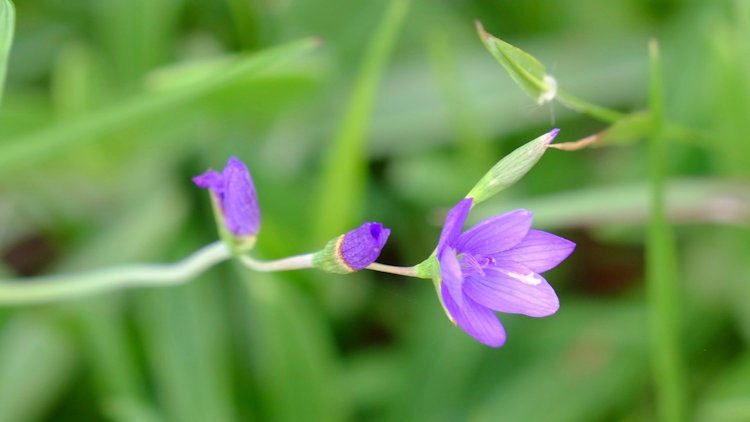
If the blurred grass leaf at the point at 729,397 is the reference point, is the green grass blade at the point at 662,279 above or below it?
above

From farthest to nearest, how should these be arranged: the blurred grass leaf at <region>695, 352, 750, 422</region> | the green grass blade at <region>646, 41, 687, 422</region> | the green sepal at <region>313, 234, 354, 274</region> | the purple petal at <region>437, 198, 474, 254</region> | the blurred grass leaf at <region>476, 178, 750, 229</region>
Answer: the blurred grass leaf at <region>476, 178, 750, 229</region> → the blurred grass leaf at <region>695, 352, 750, 422</region> → the green grass blade at <region>646, 41, 687, 422</region> → the green sepal at <region>313, 234, 354, 274</region> → the purple petal at <region>437, 198, 474, 254</region>

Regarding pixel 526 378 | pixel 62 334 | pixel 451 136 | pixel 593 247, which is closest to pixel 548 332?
pixel 526 378

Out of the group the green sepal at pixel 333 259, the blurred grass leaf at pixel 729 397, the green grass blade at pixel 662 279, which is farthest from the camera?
the blurred grass leaf at pixel 729 397

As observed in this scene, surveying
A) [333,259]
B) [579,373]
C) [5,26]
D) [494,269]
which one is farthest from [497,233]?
[579,373]

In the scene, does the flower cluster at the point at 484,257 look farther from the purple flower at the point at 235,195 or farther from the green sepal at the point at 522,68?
the green sepal at the point at 522,68

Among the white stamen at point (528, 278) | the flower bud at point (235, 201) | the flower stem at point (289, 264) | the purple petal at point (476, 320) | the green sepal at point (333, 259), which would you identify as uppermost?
the flower bud at point (235, 201)

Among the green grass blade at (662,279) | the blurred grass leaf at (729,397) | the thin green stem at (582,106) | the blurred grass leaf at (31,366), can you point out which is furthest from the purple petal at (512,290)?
the blurred grass leaf at (31,366)

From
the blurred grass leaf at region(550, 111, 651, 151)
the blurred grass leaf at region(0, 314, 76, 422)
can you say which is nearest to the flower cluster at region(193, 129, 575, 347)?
the blurred grass leaf at region(550, 111, 651, 151)

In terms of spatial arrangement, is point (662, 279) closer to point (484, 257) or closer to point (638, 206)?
point (638, 206)

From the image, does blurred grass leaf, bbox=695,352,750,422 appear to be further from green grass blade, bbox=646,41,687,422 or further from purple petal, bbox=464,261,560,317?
purple petal, bbox=464,261,560,317
